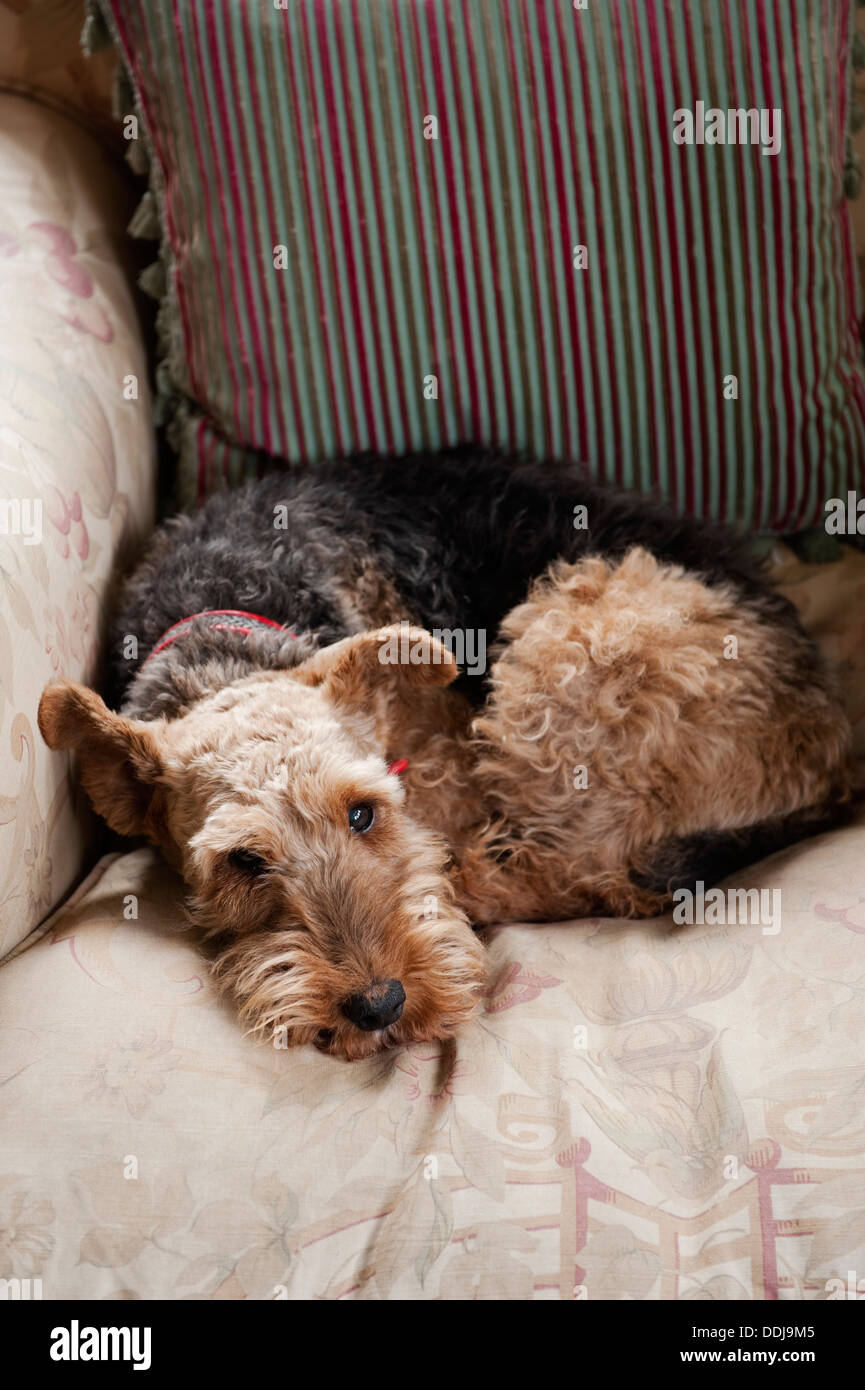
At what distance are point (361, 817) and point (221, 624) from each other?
1.63 ft

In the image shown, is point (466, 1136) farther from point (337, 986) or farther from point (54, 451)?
point (54, 451)

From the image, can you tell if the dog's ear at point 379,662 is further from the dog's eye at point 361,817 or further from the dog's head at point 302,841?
the dog's eye at point 361,817

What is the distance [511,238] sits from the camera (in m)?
2.21

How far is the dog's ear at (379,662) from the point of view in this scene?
1.78 m

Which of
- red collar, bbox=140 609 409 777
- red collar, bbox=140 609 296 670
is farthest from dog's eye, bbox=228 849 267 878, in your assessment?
red collar, bbox=140 609 296 670

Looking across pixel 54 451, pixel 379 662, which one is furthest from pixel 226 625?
pixel 54 451

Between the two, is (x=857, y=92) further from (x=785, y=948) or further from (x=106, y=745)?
(x=106, y=745)

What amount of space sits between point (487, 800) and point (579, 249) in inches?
48.6

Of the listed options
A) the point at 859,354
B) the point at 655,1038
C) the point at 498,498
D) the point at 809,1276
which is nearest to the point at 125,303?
the point at 498,498

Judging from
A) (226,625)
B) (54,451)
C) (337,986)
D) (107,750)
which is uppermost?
(54,451)

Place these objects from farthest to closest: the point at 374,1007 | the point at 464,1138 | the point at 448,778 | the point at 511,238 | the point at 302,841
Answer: the point at 511,238 → the point at 448,778 → the point at 302,841 → the point at 374,1007 → the point at 464,1138

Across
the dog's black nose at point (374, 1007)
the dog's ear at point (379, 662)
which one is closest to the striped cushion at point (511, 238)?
the dog's ear at point (379, 662)

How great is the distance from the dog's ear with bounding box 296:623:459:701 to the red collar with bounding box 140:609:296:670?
0.16m

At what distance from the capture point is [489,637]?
2230mm
